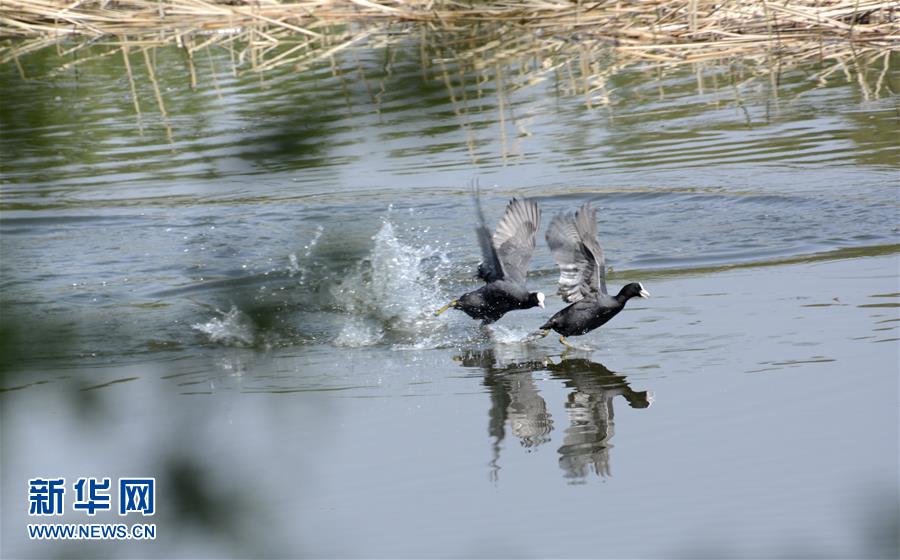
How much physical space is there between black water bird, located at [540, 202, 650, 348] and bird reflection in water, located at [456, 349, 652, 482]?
227 mm

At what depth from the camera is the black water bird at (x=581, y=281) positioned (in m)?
5.98

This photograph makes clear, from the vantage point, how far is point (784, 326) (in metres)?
5.84

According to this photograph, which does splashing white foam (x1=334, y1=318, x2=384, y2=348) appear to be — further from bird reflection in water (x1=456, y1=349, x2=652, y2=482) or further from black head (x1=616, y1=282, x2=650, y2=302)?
black head (x1=616, y1=282, x2=650, y2=302)

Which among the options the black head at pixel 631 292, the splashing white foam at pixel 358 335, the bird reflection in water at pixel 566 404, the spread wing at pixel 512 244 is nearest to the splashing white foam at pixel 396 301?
the splashing white foam at pixel 358 335

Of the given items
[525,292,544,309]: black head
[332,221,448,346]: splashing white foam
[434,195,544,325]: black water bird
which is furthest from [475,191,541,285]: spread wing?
[332,221,448,346]: splashing white foam

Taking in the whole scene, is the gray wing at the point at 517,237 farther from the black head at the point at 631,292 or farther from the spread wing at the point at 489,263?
the black head at the point at 631,292

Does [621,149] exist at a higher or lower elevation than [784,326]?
higher

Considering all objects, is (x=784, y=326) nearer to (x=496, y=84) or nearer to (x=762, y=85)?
(x=496, y=84)

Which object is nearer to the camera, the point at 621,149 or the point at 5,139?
the point at 5,139

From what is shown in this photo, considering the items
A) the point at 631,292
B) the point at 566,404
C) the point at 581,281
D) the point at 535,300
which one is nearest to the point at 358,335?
the point at 535,300

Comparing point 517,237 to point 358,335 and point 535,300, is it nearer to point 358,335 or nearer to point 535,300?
point 535,300

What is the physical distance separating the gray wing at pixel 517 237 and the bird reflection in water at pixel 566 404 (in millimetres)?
590

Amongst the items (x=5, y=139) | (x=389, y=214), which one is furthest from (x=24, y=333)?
(x=389, y=214)

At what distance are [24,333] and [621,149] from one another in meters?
9.31
